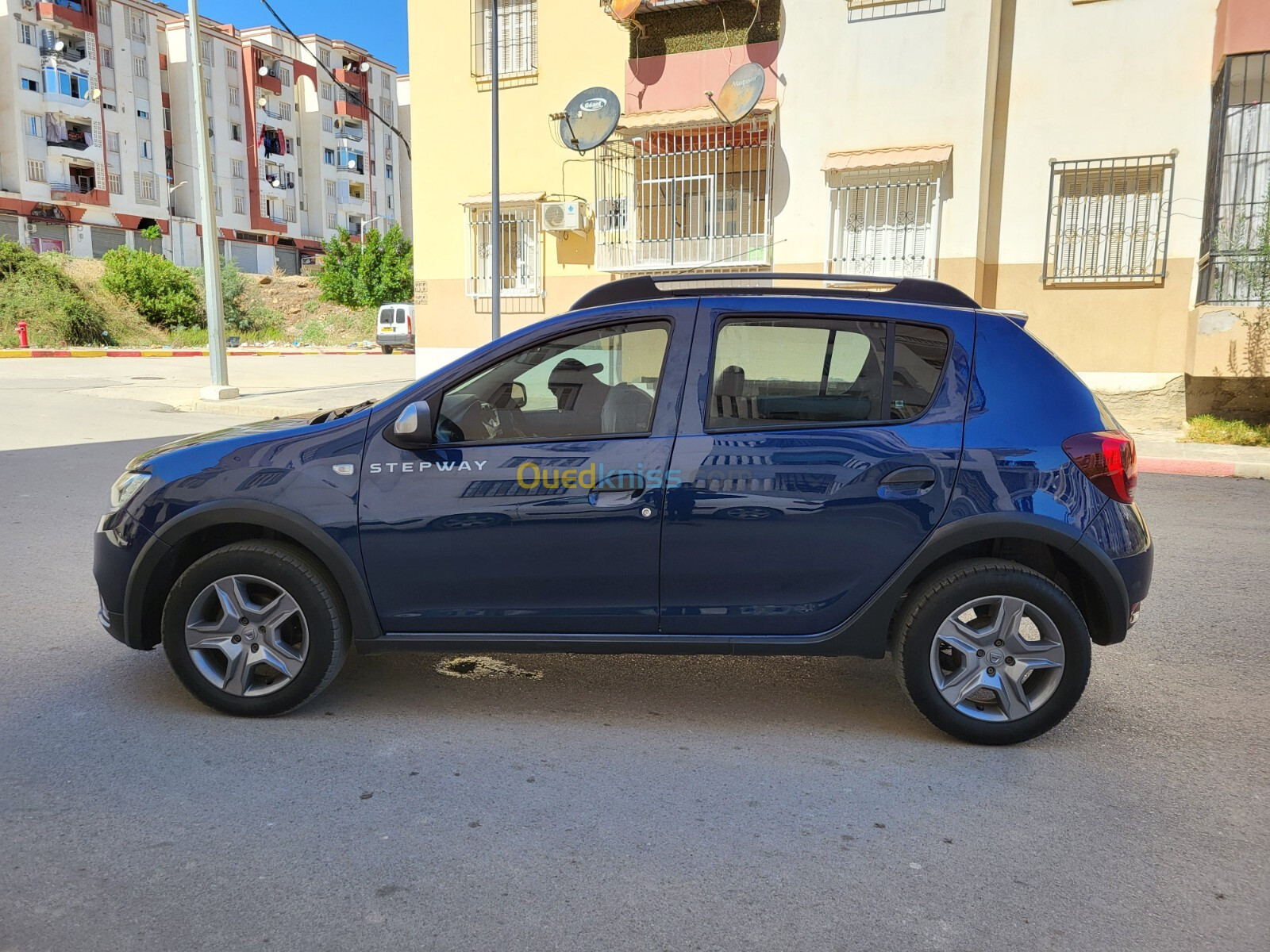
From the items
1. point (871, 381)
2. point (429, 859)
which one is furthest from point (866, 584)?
point (429, 859)

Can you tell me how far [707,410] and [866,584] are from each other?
892 mm

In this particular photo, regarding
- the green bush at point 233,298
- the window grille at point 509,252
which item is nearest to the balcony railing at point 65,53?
the green bush at point 233,298

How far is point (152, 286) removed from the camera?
38031mm

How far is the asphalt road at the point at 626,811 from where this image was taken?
258 centimetres

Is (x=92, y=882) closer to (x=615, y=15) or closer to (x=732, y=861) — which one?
(x=732, y=861)

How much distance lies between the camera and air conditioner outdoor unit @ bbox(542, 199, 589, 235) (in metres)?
15.8

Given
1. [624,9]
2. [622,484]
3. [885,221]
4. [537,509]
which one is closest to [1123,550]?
[622,484]

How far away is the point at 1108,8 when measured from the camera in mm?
Result: 12922

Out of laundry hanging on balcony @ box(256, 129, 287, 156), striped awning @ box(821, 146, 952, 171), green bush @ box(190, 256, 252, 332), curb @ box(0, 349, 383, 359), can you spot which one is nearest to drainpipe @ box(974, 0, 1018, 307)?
striped awning @ box(821, 146, 952, 171)

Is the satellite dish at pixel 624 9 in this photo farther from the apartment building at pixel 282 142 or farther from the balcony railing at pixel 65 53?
the balcony railing at pixel 65 53

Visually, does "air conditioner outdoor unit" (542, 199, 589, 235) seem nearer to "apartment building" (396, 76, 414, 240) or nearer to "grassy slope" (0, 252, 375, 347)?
"grassy slope" (0, 252, 375, 347)

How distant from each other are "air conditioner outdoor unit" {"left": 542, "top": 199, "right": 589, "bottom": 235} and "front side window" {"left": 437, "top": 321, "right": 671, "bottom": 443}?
41.2ft

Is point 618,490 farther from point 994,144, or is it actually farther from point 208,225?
point 208,225

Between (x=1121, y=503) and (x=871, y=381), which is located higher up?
(x=871, y=381)
